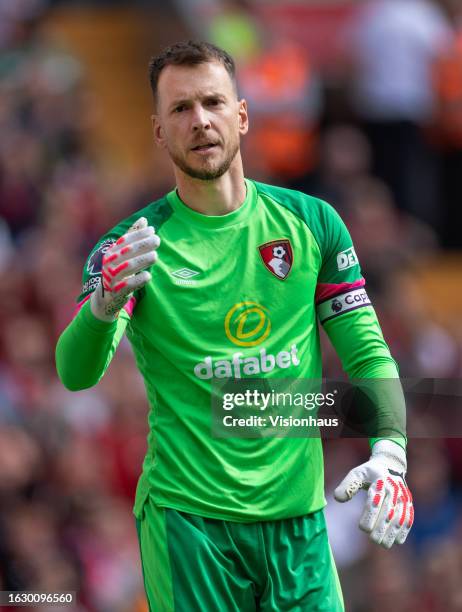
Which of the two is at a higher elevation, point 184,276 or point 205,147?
point 205,147

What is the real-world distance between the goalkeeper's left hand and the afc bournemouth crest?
0.69 meters

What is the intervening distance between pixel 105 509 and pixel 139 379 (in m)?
1.38

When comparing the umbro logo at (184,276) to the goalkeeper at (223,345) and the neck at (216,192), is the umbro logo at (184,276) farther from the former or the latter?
the neck at (216,192)

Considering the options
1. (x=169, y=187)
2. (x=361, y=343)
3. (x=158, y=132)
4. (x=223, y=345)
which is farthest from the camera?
(x=169, y=187)

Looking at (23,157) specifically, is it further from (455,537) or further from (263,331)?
(263,331)

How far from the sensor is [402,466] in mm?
4543

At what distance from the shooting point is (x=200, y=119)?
15.1 feet

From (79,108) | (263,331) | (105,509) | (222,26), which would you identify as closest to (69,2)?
(222,26)

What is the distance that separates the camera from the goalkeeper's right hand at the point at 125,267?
430cm

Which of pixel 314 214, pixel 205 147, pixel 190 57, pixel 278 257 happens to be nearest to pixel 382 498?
pixel 278 257

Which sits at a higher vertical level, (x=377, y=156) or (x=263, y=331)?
(x=377, y=156)

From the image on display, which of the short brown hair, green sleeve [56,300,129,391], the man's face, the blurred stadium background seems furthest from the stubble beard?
the blurred stadium background

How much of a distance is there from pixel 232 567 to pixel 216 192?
1245mm

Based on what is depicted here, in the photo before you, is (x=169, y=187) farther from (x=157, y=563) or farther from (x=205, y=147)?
(x=157, y=563)
